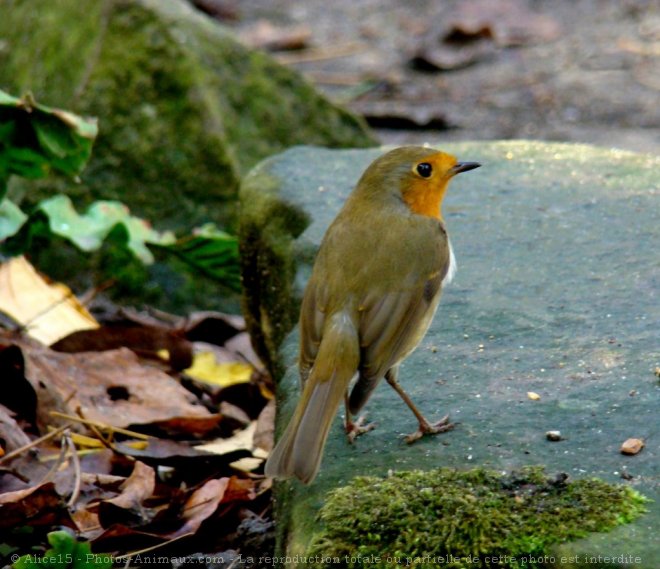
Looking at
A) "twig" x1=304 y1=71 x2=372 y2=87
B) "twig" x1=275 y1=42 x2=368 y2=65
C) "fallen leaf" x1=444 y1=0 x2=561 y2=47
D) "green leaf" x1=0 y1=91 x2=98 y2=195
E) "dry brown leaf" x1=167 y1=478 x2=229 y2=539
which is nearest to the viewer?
"dry brown leaf" x1=167 y1=478 x2=229 y2=539

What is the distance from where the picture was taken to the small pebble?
2861 mm

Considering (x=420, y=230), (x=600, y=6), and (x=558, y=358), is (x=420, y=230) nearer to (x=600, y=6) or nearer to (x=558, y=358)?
(x=558, y=358)

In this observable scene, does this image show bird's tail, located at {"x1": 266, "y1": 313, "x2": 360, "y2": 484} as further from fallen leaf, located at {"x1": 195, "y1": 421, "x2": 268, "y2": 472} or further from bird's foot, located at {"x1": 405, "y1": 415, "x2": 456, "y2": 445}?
fallen leaf, located at {"x1": 195, "y1": 421, "x2": 268, "y2": 472}

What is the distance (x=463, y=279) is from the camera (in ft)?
13.4

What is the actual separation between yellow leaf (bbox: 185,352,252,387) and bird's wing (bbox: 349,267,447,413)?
169 cm

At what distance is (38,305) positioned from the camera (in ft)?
16.9

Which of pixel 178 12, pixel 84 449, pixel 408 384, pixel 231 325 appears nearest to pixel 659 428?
pixel 408 384

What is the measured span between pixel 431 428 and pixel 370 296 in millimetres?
483

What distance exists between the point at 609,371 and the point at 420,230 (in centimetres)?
73

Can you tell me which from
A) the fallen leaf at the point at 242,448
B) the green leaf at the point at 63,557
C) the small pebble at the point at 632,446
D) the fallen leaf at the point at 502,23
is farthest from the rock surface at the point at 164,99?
the fallen leaf at the point at 502,23

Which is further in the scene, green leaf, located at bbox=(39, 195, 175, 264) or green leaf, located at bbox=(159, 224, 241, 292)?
green leaf, located at bbox=(159, 224, 241, 292)

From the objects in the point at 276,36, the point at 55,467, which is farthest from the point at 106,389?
the point at 276,36

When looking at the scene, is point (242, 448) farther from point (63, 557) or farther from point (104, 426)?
point (63, 557)

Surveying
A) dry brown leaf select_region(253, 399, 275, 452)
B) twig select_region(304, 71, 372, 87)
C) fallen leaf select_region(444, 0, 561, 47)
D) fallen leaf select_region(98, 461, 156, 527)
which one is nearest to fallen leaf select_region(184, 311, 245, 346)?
dry brown leaf select_region(253, 399, 275, 452)
